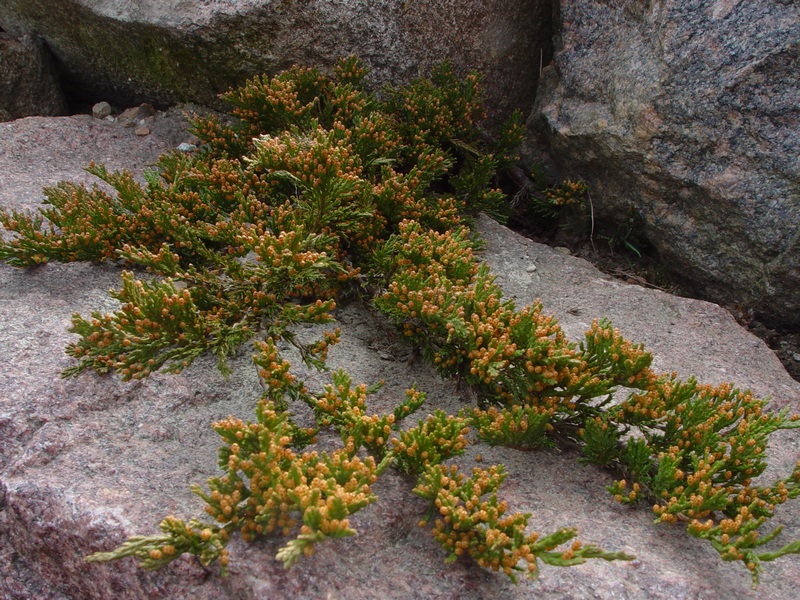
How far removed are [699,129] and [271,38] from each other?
2861 millimetres

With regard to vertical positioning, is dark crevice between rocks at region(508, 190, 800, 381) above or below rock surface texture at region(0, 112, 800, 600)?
above

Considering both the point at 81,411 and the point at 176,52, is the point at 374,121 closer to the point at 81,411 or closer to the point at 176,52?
the point at 176,52

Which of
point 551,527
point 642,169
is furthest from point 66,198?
point 642,169

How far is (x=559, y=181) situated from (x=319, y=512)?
361cm

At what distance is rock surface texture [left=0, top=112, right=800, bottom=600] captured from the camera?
237cm

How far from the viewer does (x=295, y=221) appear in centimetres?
336

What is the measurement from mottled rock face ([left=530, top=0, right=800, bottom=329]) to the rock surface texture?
2.16 ft

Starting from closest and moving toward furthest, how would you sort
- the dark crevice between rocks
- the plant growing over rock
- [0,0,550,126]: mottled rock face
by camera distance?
the plant growing over rock → the dark crevice between rocks → [0,0,550,126]: mottled rock face

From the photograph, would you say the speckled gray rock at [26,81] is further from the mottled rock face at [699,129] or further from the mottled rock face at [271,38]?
the mottled rock face at [699,129]

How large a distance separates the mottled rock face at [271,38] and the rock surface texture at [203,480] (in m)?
2.01

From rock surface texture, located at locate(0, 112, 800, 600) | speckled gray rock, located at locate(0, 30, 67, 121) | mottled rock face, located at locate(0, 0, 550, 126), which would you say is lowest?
rock surface texture, located at locate(0, 112, 800, 600)

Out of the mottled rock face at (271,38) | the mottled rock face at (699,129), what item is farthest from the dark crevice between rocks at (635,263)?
the mottled rock face at (271,38)

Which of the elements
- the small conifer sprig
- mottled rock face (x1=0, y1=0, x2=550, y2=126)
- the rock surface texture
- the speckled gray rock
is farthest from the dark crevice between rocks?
the speckled gray rock

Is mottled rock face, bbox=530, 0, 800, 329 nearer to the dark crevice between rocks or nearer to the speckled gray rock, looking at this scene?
the dark crevice between rocks
